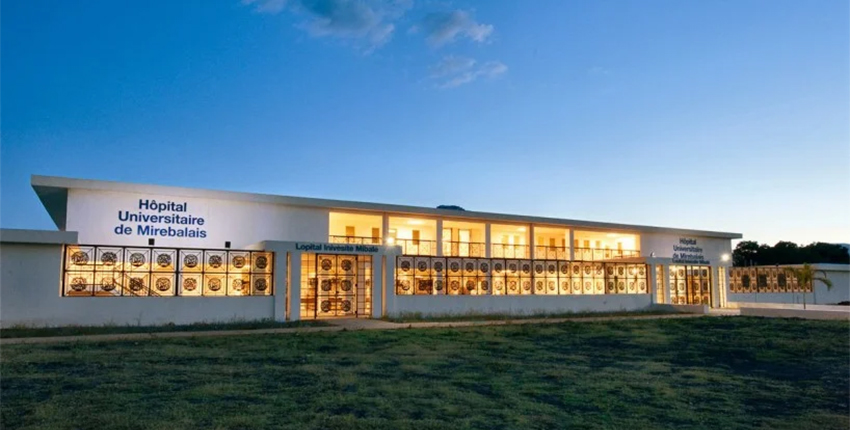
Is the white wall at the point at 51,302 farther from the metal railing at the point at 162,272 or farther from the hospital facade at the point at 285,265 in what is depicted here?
the metal railing at the point at 162,272

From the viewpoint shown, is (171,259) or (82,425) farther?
(171,259)

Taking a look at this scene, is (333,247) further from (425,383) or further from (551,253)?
(551,253)

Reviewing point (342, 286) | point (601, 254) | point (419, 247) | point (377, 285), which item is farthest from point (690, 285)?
point (342, 286)

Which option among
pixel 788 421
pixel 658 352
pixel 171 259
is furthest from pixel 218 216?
pixel 788 421

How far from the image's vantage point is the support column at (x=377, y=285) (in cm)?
2183

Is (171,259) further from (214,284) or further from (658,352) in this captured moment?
(658,352)

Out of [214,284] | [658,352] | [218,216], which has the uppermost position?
[218,216]

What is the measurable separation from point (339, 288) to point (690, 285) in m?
20.0

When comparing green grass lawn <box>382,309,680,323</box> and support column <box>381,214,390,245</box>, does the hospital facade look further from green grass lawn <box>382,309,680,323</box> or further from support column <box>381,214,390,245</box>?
green grass lawn <box>382,309,680,323</box>

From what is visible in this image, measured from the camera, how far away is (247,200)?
2292 cm

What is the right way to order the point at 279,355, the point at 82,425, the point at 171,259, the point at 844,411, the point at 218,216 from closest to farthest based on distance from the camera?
the point at 82,425 → the point at 844,411 → the point at 279,355 → the point at 171,259 → the point at 218,216

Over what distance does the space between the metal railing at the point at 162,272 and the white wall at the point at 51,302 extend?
30 cm

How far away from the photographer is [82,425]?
5.95 metres

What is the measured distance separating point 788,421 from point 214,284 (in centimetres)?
1666
